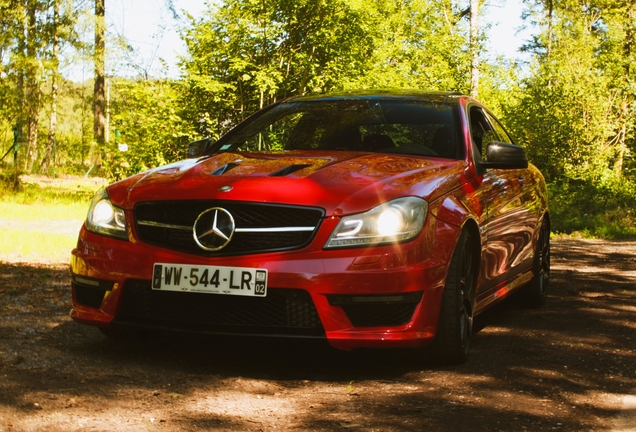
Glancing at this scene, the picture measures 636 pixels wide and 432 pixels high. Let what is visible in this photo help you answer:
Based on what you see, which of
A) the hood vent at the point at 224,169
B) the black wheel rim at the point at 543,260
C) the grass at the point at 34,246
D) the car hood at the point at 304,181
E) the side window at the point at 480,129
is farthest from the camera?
the grass at the point at 34,246

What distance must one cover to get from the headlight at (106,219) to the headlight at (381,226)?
1.10m

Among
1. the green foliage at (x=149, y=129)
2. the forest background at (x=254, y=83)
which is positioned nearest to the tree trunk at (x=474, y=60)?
the forest background at (x=254, y=83)

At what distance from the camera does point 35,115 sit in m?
17.5

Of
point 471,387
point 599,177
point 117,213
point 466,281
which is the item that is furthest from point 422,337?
point 599,177

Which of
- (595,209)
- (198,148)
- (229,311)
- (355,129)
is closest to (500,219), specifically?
(355,129)

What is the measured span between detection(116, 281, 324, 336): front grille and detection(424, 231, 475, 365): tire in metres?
0.69

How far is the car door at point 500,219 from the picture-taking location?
5484 mm

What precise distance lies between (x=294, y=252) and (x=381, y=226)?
1.40ft

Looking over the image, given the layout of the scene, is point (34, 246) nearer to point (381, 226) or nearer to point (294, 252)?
point (294, 252)

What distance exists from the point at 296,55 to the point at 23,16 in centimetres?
543

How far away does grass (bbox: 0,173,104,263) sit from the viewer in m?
A: 9.62

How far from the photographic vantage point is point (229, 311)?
14.3 feet

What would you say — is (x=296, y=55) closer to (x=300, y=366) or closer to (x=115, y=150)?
(x=115, y=150)

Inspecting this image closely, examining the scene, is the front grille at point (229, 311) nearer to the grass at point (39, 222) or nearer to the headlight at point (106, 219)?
the headlight at point (106, 219)
